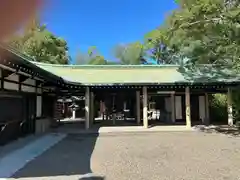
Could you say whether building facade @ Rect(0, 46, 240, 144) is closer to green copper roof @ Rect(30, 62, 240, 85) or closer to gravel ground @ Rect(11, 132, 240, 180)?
green copper roof @ Rect(30, 62, 240, 85)

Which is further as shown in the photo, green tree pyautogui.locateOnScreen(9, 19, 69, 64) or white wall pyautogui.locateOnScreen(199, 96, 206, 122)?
green tree pyautogui.locateOnScreen(9, 19, 69, 64)

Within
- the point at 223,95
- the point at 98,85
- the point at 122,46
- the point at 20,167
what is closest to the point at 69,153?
the point at 20,167

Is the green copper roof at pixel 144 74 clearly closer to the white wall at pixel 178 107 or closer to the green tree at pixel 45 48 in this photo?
the white wall at pixel 178 107

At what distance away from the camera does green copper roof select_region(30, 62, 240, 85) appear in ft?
54.3

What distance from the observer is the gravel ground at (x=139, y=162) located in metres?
6.25

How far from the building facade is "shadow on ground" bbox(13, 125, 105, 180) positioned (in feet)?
7.99

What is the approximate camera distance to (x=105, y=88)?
1694cm

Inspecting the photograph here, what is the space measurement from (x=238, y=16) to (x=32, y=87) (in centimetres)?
916

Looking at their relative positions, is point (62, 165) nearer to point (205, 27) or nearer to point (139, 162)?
point (139, 162)

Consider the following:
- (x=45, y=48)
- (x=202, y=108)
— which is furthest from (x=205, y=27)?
(x=45, y=48)

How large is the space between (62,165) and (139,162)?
6.27 ft

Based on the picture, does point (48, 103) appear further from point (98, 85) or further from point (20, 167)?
point (20, 167)

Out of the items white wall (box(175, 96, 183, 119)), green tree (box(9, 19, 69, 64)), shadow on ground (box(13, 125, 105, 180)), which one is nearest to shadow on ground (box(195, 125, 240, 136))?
white wall (box(175, 96, 183, 119))

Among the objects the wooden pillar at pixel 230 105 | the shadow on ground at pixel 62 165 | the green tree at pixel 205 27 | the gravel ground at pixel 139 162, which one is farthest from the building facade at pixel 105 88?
the gravel ground at pixel 139 162
